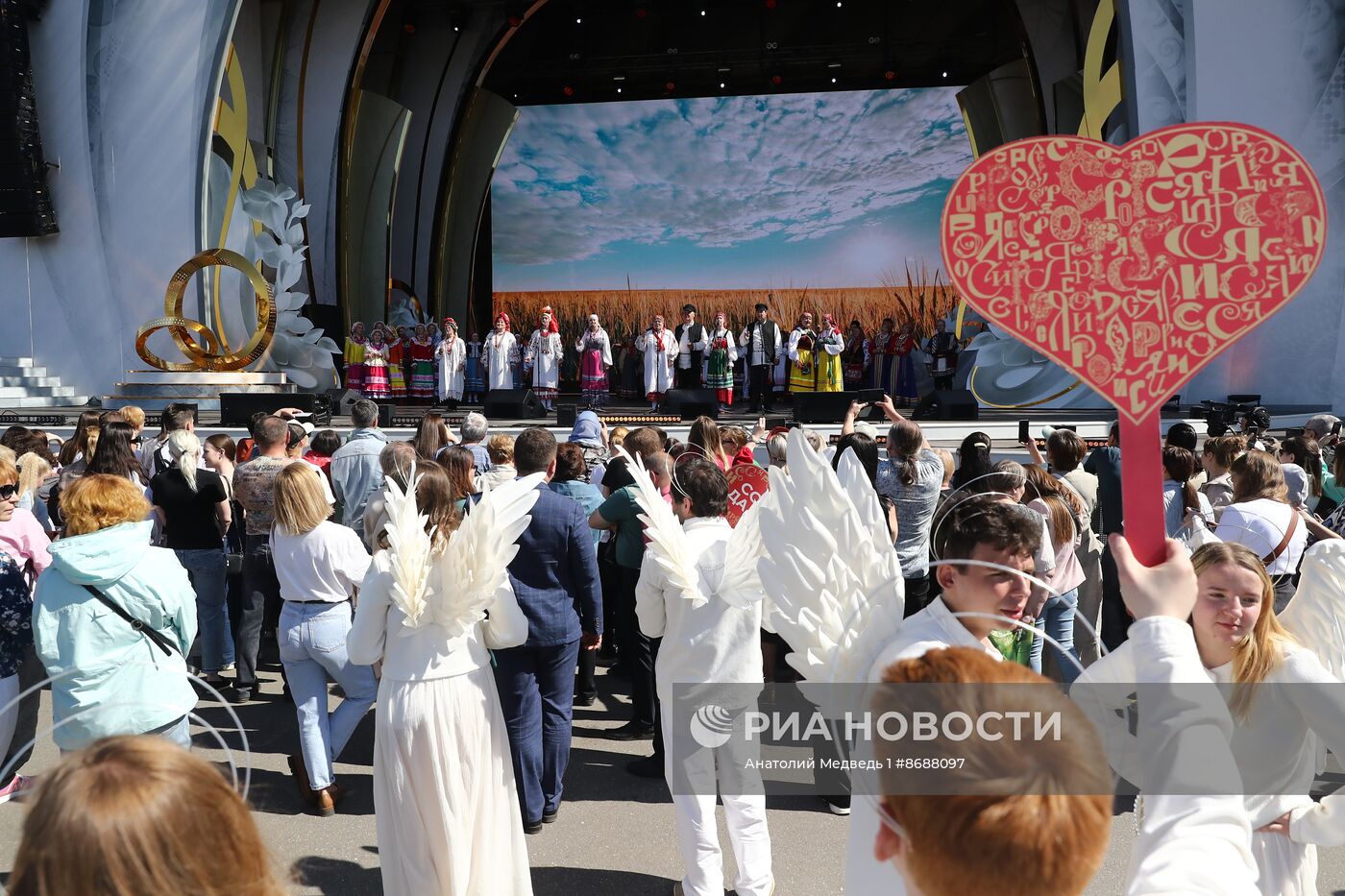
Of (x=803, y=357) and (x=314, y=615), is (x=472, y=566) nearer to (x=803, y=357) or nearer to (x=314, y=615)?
(x=314, y=615)

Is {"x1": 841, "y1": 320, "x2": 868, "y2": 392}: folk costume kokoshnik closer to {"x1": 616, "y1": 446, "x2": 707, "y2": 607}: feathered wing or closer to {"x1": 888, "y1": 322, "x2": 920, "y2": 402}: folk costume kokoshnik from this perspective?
{"x1": 888, "y1": 322, "x2": 920, "y2": 402}: folk costume kokoshnik

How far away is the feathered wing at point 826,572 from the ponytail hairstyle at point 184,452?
3.64 meters

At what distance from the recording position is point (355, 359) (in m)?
15.5

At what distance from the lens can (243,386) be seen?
46.0ft

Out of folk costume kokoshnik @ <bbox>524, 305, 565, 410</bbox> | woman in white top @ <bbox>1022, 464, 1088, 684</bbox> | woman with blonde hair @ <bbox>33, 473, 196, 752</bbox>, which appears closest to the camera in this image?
woman with blonde hair @ <bbox>33, 473, 196, 752</bbox>

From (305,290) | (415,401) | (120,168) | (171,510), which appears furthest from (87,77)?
(171,510)

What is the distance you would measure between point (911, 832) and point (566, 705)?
250 cm

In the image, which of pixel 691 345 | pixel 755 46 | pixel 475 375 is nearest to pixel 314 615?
pixel 691 345

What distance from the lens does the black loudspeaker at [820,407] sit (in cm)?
1126

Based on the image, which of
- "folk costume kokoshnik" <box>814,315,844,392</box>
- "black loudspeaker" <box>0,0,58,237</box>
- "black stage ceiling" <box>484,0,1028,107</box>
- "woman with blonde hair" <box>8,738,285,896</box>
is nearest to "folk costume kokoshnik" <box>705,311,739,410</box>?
"folk costume kokoshnik" <box>814,315,844,392</box>

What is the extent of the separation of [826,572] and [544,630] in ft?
5.57

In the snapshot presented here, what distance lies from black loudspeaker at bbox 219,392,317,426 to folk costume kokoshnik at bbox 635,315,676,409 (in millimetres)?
4900

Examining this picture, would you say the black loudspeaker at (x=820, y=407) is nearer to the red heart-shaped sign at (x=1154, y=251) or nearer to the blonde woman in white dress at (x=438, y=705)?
the blonde woman in white dress at (x=438, y=705)

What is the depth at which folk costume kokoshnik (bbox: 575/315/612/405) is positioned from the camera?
47.8 feet
